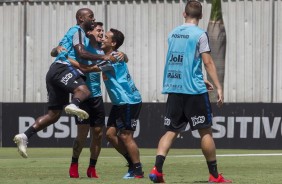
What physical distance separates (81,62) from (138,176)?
165cm

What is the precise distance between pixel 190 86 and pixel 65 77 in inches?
82.0

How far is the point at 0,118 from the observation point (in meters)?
26.0

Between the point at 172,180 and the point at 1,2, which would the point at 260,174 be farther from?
the point at 1,2

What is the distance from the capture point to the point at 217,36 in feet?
96.7

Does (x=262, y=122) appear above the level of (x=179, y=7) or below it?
below

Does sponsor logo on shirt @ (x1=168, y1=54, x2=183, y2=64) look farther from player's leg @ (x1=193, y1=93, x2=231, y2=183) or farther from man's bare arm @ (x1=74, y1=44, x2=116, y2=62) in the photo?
man's bare arm @ (x1=74, y1=44, x2=116, y2=62)

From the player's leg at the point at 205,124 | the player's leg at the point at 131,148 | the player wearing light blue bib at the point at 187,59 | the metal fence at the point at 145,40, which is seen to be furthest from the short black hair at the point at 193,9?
the metal fence at the point at 145,40

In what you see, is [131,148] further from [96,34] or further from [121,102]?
[96,34]

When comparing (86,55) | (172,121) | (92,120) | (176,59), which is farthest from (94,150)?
(176,59)

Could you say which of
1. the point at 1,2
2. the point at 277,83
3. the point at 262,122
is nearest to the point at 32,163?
the point at 262,122

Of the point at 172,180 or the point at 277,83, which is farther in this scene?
the point at 277,83

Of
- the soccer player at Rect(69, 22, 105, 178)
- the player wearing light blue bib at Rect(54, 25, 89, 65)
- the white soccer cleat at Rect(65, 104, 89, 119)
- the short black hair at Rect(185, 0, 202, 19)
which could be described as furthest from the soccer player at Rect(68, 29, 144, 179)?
the short black hair at Rect(185, 0, 202, 19)

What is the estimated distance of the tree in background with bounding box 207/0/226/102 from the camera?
96.1ft

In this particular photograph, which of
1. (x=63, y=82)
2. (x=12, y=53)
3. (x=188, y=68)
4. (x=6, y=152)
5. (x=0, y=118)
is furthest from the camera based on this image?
(x=12, y=53)
